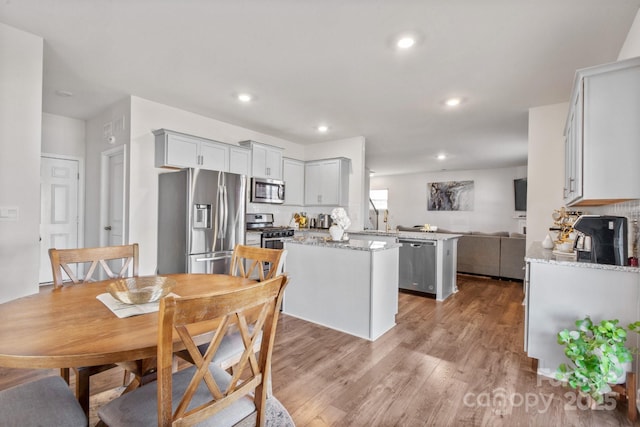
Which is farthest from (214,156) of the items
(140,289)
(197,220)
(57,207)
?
(140,289)

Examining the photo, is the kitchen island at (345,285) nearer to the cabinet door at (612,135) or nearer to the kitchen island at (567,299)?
the kitchen island at (567,299)

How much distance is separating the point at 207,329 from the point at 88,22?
8.05 feet

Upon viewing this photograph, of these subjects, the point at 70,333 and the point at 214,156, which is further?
the point at 214,156

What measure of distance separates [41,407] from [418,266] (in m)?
3.99

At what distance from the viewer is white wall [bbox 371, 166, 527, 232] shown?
8266mm

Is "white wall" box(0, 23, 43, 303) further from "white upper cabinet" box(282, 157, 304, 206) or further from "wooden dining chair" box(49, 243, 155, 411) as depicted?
"white upper cabinet" box(282, 157, 304, 206)

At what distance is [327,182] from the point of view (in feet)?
17.6

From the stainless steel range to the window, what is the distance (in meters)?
6.05

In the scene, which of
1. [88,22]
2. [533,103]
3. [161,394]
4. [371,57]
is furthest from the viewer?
[533,103]

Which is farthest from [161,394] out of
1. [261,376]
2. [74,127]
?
[74,127]

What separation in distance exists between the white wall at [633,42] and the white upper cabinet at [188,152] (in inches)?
161

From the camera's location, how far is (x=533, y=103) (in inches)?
138

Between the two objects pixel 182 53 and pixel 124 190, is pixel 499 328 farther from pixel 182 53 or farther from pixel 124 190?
pixel 124 190

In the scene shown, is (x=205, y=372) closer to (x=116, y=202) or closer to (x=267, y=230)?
(x=267, y=230)
